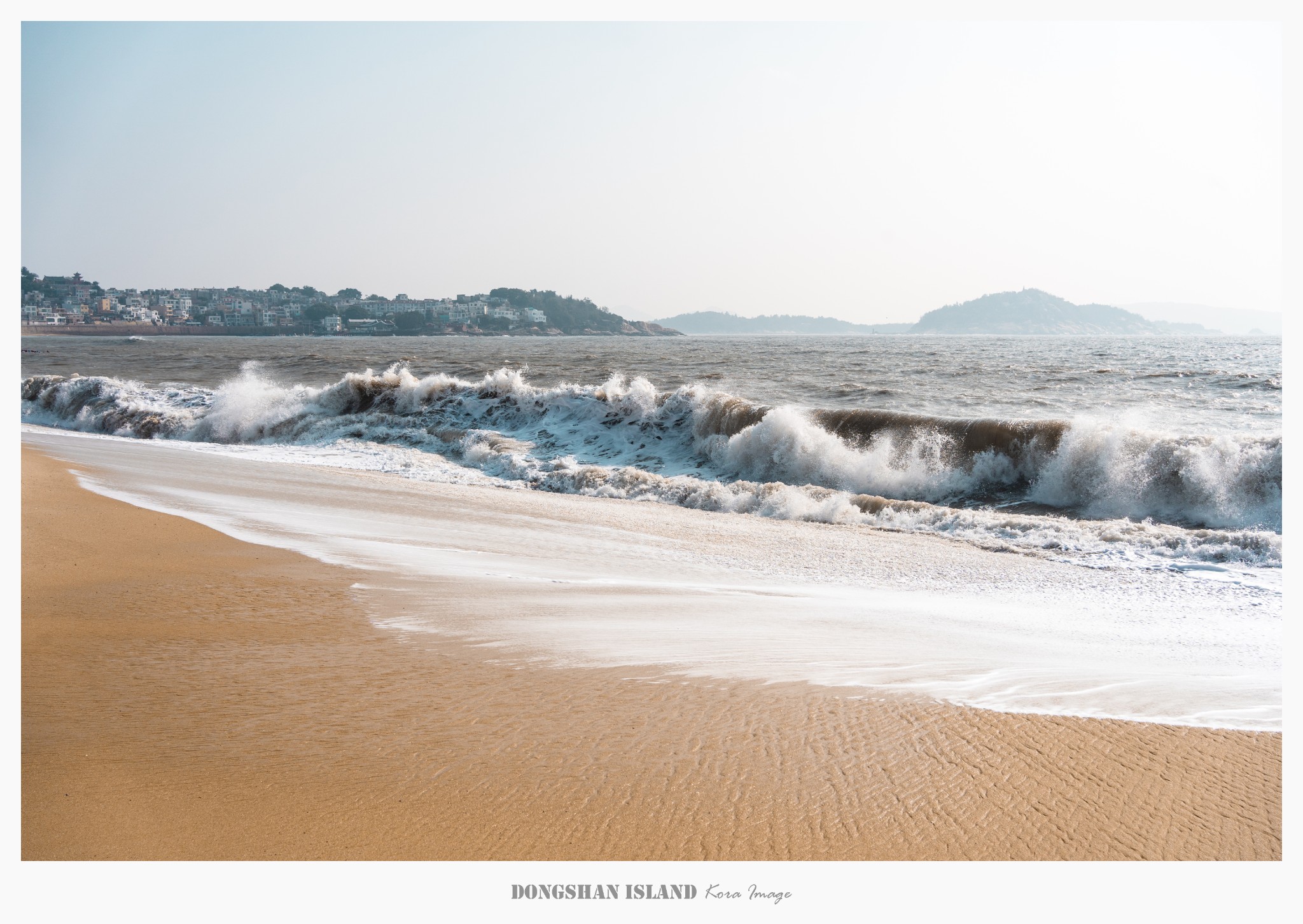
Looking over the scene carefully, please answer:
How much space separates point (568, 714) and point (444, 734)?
583 mm

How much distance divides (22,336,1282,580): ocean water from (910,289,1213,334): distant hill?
40878 mm

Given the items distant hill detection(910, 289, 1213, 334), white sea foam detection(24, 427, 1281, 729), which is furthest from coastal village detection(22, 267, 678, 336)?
white sea foam detection(24, 427, 1281, 729)

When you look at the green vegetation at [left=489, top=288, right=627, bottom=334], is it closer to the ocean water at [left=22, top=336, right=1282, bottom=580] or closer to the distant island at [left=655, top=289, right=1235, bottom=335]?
the distant island at [left=655, top=289, right=1235, bottom=335]

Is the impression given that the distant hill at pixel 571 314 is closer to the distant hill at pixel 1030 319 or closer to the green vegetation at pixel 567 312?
the green vegetation at pixel 567 312

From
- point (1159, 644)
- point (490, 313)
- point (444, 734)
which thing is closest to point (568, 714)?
point (444, 734)

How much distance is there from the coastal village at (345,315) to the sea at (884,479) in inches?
2402

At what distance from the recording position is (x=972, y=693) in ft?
13.6

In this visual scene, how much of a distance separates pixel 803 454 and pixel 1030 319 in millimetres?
105723

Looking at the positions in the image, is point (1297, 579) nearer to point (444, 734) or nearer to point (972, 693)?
point (972, 693)

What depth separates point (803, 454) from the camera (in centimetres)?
1448

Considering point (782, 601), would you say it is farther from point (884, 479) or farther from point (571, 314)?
point (571, 314)

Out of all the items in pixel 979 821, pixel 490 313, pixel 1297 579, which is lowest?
pixel 979 821

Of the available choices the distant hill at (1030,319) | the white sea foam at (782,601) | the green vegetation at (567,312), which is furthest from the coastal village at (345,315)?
the white sea foam at (782,601)

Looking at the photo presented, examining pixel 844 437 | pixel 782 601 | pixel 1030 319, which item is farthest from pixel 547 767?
pixel 1030 319
